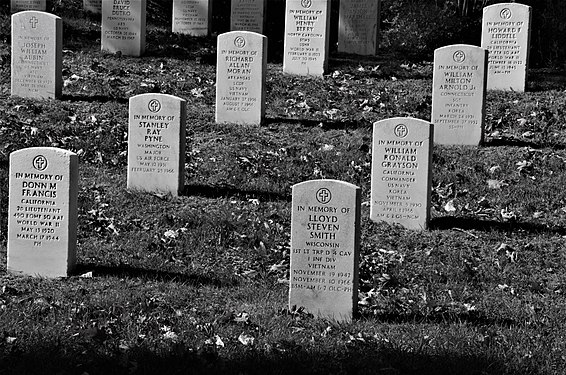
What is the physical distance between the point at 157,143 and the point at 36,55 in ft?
13.0

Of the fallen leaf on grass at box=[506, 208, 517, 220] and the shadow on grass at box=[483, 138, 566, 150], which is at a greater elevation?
the shadow on grass at box=[483, 138, 566, 150]

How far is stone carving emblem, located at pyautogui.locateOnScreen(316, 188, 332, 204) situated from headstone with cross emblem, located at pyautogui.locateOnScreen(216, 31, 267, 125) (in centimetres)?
574

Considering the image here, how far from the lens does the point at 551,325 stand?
843 cm

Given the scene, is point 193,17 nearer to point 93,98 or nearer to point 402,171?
point 93,98

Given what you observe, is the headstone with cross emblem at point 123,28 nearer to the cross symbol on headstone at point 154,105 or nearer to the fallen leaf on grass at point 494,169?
the cross symbol on headstone at point 154,105

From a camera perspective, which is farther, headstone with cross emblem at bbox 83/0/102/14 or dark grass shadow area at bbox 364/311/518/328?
headstone with cross emblem at bbox 83/0/102/14

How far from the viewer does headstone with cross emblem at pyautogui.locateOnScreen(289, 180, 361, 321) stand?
8648 mm

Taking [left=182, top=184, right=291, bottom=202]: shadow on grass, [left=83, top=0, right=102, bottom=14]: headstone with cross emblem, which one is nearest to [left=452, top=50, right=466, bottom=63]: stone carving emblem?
[left=182, top=184, right=291, bottom=202]: shadow on grass

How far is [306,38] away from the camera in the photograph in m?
17.4

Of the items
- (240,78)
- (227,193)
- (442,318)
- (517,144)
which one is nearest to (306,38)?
(240,78)

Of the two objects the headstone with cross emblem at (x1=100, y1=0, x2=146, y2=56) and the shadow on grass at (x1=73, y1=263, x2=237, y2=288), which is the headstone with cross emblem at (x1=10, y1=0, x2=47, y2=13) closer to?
the headstone with cross emblem at (x1=100, y1=0, x2=146, y2=56)

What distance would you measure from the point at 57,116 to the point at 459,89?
A: 5024mm

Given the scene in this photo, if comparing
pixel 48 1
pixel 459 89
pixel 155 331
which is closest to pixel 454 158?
pixel 459 89

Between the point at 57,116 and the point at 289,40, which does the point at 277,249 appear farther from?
the point at 289,40
